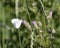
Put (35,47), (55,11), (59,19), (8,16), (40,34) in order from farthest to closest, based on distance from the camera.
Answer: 1. (8,16)
2. (55,11)
3. (59,19)
4. (35,47)
5. (40,34)

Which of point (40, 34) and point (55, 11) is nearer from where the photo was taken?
Result: point (40, 34)

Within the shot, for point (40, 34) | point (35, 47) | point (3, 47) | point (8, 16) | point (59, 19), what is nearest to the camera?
point (40, 34)

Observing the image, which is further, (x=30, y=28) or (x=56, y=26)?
(x=56, y=26)

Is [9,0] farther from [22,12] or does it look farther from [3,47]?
[3,47]

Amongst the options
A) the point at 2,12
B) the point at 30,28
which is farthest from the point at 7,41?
the point at 30,28

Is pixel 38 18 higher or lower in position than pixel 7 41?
higher

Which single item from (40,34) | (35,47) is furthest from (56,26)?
(40,34)

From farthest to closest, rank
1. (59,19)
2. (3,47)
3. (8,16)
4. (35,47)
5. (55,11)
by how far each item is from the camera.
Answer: (8,16), (55,11), (59,19), (3,47), (35,47)

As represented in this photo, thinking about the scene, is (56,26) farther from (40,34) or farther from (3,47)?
(40,34)

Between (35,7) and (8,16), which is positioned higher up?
(35,7)
